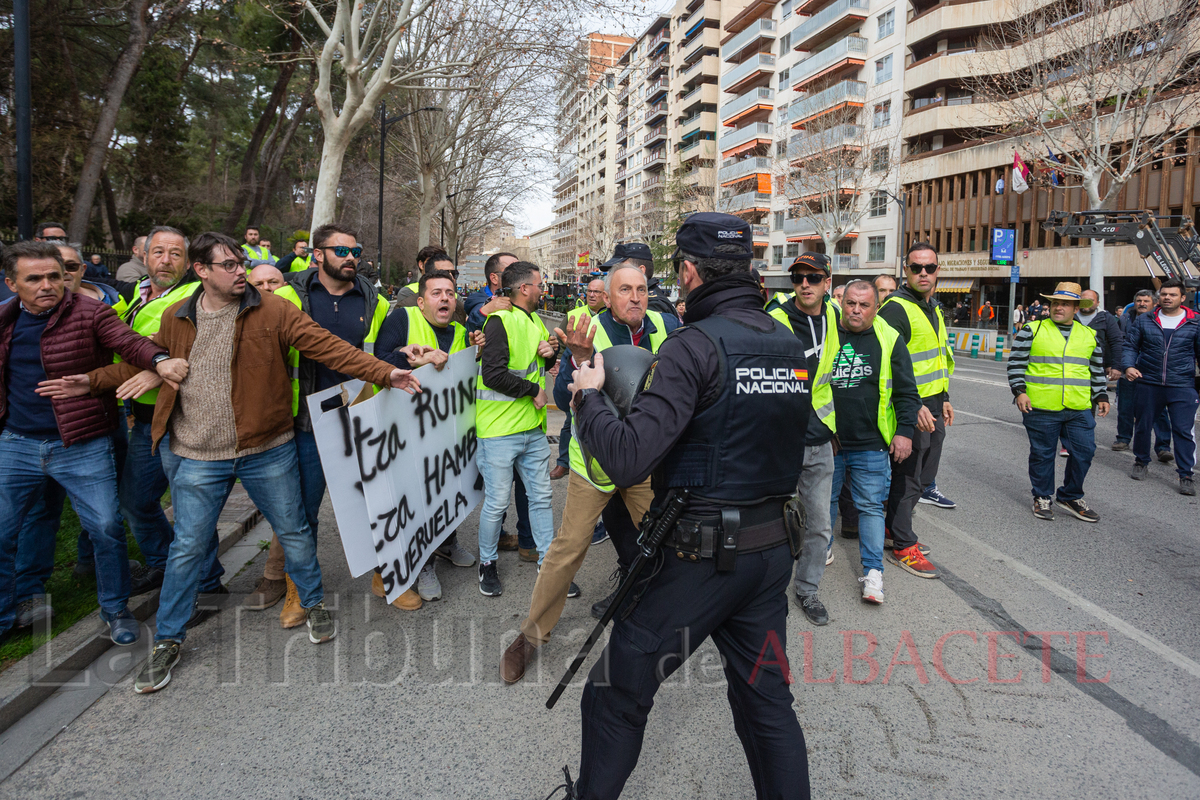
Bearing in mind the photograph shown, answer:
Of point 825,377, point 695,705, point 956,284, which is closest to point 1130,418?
point 825,377

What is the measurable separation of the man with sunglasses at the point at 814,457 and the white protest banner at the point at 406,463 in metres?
2.04

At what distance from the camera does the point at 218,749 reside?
2750 millimetres

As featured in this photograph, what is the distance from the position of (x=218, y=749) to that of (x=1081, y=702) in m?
3.68

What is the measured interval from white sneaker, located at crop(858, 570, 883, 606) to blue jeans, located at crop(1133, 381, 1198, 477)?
4.68 meters

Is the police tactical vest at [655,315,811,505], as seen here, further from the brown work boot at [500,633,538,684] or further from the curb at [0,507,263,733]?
the curb at [0,507,263,733]

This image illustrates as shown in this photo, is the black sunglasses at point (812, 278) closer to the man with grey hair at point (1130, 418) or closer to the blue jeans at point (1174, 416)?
the blue jeans at point (1174, 416)

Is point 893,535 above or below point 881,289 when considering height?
below

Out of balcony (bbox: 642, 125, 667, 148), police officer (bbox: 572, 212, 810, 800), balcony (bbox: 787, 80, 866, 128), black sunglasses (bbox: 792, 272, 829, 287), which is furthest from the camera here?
balcony (bbox: 642, 125, 667, 148)

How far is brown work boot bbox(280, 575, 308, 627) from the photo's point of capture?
3789mm

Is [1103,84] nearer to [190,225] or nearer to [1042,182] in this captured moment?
[1042,182]

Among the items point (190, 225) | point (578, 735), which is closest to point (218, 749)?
point (578, 735)

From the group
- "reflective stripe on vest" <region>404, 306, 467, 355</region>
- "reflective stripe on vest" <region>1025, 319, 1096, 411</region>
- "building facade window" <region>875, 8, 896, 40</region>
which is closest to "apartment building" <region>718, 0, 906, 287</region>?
"building facade window" <region>875, 8, 896, 40</region>

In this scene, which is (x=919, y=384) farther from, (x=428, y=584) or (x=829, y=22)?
(x=829, y=22)

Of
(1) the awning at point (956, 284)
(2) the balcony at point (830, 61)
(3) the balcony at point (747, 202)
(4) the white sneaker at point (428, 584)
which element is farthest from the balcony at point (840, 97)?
(4) the white sneaker at point (428, 584)
